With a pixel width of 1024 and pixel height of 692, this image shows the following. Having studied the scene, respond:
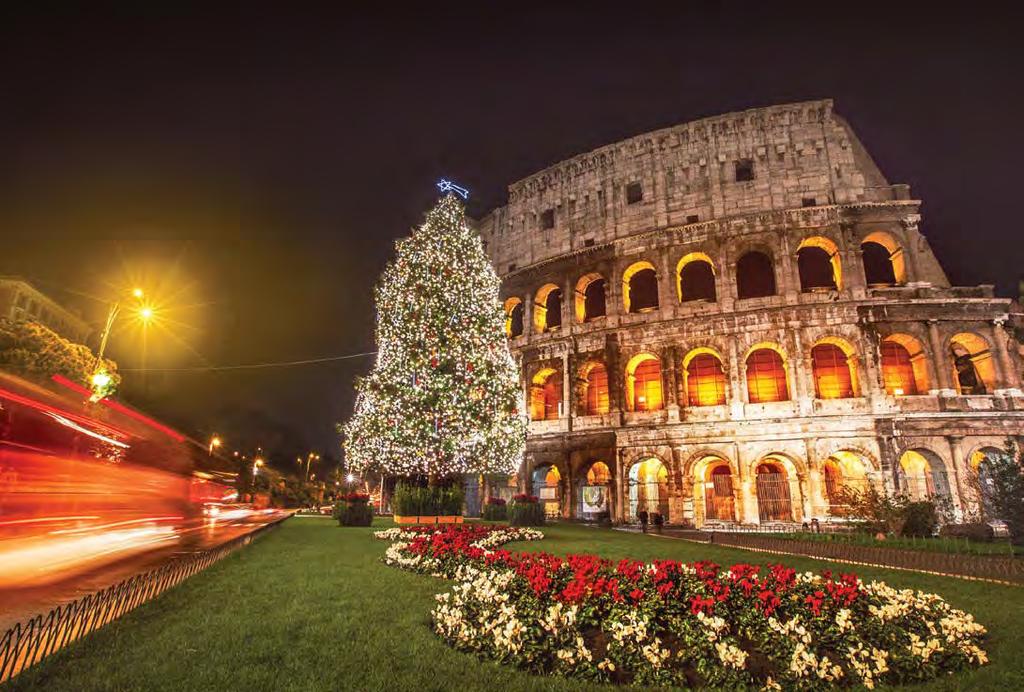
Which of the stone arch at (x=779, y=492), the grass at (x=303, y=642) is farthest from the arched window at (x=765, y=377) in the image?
the grass at (x=303, y=642)

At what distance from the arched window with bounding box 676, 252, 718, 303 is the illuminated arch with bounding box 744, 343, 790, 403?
427 centimetres

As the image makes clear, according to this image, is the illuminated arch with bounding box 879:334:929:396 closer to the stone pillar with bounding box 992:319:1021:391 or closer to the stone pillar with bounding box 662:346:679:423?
the stone pillar with bounding box 992:319:1021:391

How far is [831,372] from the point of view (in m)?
25.6

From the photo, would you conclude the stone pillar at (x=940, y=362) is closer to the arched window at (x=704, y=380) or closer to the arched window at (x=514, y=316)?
the arched window at (x=704, y=380)

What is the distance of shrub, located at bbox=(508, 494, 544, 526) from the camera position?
69.0 ft

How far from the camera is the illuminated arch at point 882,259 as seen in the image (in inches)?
1015

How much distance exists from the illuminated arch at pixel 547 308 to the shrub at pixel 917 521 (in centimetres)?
1881

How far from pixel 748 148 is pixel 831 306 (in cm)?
983

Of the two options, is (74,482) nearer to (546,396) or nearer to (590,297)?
(546,396)

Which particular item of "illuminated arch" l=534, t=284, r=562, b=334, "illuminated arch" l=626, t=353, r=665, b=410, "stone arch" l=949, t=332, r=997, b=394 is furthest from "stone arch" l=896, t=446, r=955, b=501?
"illuminated arch" l=534, t=284, r=562, b=334

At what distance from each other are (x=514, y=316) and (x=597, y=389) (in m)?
8.62

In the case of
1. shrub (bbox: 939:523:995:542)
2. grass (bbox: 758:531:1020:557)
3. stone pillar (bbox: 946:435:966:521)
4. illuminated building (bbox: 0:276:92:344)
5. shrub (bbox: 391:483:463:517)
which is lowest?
grass (bbox: 758:531:1020:557)

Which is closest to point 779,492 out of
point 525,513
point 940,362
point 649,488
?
point 649,488

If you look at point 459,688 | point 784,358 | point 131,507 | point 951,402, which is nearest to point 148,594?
point 459,688
